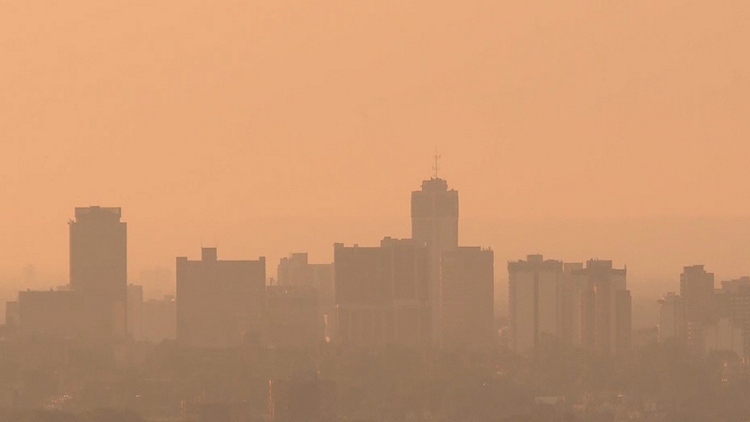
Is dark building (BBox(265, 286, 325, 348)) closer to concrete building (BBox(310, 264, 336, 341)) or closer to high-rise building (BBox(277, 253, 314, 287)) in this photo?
concrete building (BBox(310, 264, 336, 341))

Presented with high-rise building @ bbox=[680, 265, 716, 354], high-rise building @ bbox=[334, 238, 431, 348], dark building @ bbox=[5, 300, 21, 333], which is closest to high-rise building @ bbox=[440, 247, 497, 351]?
high-rise building @ bbox=[334, 238, 431, 348]

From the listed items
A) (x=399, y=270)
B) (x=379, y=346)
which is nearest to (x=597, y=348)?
(x=379, y=346)

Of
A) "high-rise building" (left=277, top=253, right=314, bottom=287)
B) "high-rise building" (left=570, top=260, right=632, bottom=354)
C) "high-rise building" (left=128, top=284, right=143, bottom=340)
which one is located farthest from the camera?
"high-rise building" (left=277, top=253, right=314, bottom=287)

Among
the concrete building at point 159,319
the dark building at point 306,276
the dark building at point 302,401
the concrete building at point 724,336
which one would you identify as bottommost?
the dark building at point 302,401

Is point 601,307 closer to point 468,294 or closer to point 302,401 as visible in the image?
point 468,294

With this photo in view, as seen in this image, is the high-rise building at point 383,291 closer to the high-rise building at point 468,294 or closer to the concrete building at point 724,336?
the high-rise building at point 468,294

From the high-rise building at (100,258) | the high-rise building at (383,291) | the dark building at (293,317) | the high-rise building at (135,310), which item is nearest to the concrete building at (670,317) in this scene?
the high-rise building at (383,291)
